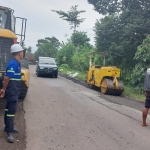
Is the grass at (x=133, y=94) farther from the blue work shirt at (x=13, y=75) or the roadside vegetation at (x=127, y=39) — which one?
the blue work shirt at (x=13, y=75)

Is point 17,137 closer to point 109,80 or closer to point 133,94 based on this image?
point 109,80

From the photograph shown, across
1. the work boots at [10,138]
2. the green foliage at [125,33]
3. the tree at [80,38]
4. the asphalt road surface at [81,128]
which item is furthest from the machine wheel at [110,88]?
the tree at [80,38]

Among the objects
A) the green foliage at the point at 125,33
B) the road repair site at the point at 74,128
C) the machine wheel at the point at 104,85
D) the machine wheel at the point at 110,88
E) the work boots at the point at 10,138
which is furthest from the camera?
the green foliage at the point at 125,33

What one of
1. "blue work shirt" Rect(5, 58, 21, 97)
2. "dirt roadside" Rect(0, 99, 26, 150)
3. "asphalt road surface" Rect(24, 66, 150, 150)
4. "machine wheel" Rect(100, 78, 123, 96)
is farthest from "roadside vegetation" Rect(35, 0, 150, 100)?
"blue work shirt" Rect(5, 58, 21, 97)

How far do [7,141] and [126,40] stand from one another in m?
13.1

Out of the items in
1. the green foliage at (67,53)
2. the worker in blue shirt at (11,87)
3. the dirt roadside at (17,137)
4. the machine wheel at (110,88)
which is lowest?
the dirt roadside at (17,137)

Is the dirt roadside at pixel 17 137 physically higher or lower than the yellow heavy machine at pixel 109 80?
lower

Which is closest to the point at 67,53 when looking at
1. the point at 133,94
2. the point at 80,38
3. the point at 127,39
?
the point at 80,38

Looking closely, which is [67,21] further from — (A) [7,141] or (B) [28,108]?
(A) [7,141]

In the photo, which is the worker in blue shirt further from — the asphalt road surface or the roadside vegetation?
the roadside vegetation

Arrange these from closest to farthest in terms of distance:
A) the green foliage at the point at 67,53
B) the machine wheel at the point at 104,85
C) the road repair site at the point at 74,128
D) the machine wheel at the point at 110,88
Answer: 1. the road repair site at the point at 74,128
2. the machine wheel at the point at 110,88
3. the machine wheel at the point at 104,85
4. the green foliage at the point at 67,53

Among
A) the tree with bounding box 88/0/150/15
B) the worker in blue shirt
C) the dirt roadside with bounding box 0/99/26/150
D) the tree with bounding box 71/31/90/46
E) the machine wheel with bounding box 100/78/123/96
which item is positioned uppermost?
the tree with bounding box 88/0/150/15

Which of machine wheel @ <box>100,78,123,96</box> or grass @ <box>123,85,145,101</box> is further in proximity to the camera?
machine wheel @ <box>100,78,123,96</box>

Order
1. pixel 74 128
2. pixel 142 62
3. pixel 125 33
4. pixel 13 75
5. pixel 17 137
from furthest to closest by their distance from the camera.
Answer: pixel 125 33 → pixel 142 62 → pixel 74 128 → pixel 17 137 → pixel 13 75
